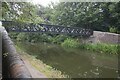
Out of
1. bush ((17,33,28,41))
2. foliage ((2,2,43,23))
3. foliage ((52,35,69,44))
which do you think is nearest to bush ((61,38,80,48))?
foliage ((52,35,69,44))

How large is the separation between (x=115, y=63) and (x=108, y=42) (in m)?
9.64

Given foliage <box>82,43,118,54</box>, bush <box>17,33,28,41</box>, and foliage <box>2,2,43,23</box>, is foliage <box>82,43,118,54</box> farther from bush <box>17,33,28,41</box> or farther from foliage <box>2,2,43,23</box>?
bush <box>17,33,28,41</box>

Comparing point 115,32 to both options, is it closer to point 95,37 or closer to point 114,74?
point 95,37

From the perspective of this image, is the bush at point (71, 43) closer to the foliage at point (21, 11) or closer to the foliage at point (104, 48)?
the foliage at point (104, 48)

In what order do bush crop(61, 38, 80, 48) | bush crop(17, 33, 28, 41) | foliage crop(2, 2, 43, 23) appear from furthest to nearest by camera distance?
bush crop(17, 33, 28, 41) < bush crop(61, 38, 80, 48) < foliage crop(2, 2, 43, 23)

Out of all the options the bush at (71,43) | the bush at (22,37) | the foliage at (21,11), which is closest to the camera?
the foliage at (21,11)

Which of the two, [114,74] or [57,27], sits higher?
[57,27]

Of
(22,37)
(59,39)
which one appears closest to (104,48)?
(59,39)

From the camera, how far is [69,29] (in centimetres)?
3272

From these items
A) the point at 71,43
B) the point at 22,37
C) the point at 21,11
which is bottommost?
the point at 71,43

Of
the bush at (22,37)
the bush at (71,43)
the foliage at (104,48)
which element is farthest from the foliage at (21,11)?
the bush at (22,37)

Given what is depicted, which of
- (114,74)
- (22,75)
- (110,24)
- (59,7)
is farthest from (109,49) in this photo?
(22,75)

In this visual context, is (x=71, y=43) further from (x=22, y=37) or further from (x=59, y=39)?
(x=22, y=37)

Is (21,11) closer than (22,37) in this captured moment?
Yes
